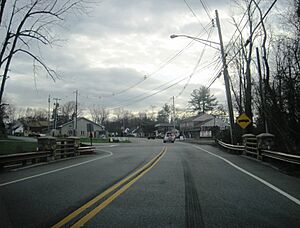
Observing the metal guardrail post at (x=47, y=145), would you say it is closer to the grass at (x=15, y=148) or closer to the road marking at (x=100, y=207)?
the grass at (x=15, y=148)

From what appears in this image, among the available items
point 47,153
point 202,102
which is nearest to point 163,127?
point 202,102

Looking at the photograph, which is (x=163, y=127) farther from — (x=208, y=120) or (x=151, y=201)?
(x=151, y=201)

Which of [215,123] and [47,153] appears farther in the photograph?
[215,123]

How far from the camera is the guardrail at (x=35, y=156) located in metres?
13.4

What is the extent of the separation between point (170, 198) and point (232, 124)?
19635 mm

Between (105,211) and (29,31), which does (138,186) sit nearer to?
(105,211)

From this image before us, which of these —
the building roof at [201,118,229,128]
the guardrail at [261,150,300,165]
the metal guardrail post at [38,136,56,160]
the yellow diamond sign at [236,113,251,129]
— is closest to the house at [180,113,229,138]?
the building roof at [201,118,229,128]

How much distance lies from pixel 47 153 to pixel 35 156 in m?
1.35

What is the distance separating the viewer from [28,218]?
5309 millimetres

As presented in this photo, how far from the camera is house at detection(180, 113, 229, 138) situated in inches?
3427

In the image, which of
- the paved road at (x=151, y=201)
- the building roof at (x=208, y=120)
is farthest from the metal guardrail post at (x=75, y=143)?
the building roof at (x=208, y=120)

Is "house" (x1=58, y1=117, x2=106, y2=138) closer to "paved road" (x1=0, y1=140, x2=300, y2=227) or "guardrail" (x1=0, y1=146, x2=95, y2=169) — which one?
"guardrail" (x1=0, y1=146, x2=95, y2=169)

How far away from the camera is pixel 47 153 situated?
17.1 m

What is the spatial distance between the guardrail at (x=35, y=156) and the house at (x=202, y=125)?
62947 mm
